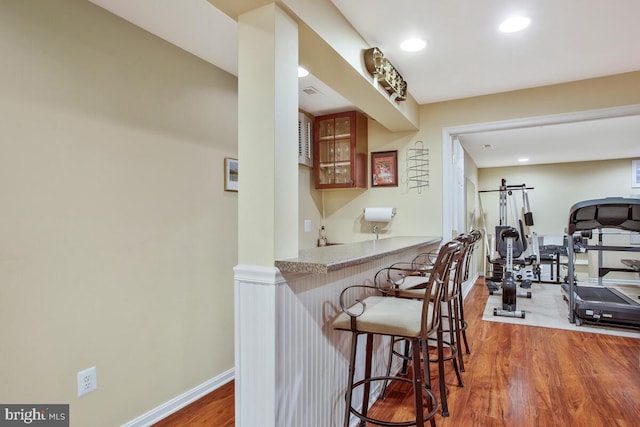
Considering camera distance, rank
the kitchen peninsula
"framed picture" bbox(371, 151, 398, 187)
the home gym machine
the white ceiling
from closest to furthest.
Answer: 1. the kitchen peninsula
2. the white ceiling
3. "framed picture" bbox(371, 151, 398, 187)
4. the home gym machine

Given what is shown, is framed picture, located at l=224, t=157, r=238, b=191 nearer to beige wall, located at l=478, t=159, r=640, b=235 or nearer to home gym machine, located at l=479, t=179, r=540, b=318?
home gym machine, located at l=479, t=179, r=540, b=318

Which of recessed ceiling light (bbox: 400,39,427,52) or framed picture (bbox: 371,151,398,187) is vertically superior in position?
recessed ceiling light (bbox: 400,39,427,52)

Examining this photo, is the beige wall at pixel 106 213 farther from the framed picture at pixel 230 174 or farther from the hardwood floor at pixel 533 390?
the hardwood floor at pixel 533 390

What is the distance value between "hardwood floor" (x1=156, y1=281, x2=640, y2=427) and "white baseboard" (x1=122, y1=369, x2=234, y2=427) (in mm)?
41

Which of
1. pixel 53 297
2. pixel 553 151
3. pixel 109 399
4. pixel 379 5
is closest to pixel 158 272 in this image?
pixel 53 297

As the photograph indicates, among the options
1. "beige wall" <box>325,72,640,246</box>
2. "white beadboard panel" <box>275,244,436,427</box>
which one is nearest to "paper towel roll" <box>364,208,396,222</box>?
"beige wall" <box>325,72,640,246</box>

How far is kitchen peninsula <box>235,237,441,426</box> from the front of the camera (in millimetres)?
1402

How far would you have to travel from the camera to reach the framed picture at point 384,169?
11.6 ft

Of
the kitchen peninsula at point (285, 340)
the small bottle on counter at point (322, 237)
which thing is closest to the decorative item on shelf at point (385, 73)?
the kitchen peninsula at point (285, 340)

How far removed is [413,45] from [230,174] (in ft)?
5.08

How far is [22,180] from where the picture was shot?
154cm

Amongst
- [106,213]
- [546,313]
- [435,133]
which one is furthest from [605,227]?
[106,213]

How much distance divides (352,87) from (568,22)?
1.27 meters

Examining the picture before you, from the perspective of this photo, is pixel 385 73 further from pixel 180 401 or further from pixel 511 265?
pixel 511 265
